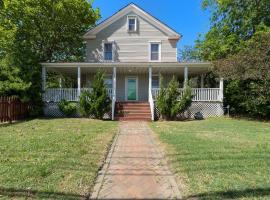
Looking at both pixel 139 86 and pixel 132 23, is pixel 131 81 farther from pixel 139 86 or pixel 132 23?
pixel 132 23

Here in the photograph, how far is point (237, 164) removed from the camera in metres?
6.91

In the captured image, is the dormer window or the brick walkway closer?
the brick walkway

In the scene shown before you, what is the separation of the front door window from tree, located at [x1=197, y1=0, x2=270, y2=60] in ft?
22.9

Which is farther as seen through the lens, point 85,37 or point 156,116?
point 85,37

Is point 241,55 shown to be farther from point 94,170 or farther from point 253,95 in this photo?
point 94,170

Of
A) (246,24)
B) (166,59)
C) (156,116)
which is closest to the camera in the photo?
(156,116)

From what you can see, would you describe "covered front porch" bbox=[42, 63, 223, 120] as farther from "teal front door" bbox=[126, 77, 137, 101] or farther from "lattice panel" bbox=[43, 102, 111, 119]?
"lattice panel" bbox=[43, 102, 111, 119]

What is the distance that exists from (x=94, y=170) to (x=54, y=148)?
254cm

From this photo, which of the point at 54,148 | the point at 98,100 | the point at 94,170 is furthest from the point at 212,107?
the point at 94,170

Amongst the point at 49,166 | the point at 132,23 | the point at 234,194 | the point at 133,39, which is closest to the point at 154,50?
the point at 133,39

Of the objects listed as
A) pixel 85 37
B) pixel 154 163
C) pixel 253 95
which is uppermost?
pixel 85 37

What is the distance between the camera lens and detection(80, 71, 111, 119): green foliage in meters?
19.2

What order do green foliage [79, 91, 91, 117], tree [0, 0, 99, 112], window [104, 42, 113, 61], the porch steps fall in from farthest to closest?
tree [0, 0, 99, 112] → window [104, 42, 113, 61] → the porch steps → green foliage [79, 91, 91, 117]

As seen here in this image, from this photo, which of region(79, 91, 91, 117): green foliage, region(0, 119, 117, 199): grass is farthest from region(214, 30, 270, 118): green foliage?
region(0, 119, 117, 199): grass
